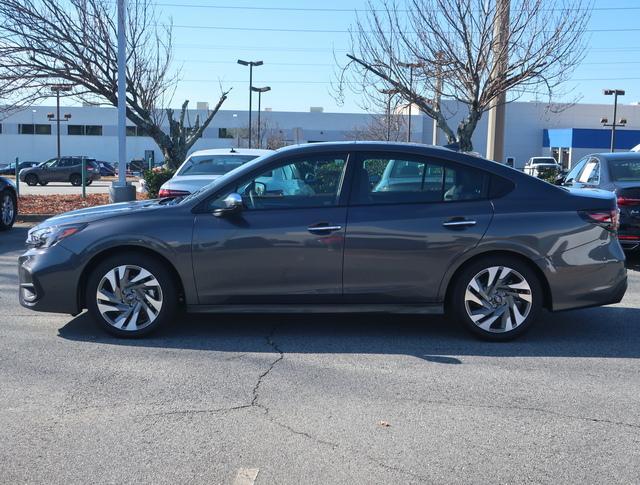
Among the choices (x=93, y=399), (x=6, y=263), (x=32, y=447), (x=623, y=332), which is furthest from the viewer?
(x=6, y=263)

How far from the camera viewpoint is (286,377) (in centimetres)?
512

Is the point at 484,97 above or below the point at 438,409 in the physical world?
above

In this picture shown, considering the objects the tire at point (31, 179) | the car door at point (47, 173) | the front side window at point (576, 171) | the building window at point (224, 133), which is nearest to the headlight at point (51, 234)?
the front side window at point (576, 171)

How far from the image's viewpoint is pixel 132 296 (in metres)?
5.96

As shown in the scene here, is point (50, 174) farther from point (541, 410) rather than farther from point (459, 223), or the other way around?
point (541, 410)

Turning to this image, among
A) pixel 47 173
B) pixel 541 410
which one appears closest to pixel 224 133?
pixel 47 173

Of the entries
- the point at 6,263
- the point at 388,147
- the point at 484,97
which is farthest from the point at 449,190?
the point at 484,97

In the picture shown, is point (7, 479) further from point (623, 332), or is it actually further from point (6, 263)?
point (6, 263)

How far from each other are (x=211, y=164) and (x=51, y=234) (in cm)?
626

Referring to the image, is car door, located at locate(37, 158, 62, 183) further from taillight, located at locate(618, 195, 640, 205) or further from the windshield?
taillight, located at locate(618, 195, 640, 205)

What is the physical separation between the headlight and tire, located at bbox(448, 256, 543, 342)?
126 inches

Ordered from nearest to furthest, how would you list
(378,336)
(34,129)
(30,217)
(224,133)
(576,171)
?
1. (378,336)
2. (576,171)
3. (30,217)
4. (224,133)
5. (34,129)

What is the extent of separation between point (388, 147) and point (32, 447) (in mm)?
3612

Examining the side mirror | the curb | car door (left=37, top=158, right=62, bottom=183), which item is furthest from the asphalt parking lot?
car door (left=37, top=158, right=62, bottom=183)
